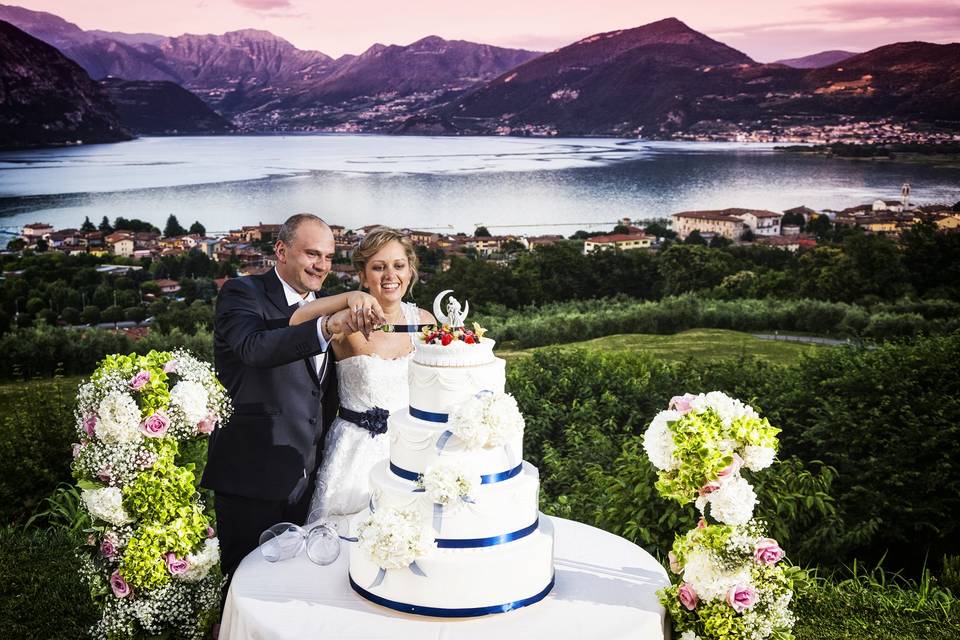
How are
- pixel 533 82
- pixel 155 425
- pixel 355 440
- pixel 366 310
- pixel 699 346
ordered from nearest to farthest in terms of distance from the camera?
pixel 366 310
pixel 155 425
pixel 355 440
pixel 699 346
pixel 533 82

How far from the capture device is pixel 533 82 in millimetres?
14711

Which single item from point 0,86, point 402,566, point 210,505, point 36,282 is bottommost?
point 210,505

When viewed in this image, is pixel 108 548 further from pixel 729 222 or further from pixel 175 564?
pixel 729 222

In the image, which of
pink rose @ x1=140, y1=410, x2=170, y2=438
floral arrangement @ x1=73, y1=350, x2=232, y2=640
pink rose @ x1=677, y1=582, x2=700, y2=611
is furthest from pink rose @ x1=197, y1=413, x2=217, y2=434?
pink rose @ x1=677, y1=582, x2=700, y2=611

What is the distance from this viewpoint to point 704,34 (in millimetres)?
12625

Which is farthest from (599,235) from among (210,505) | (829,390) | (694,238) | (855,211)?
(210,505)

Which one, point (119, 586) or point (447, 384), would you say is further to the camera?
point (119, 586)

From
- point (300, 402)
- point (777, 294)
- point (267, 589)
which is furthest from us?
point (777, 294)

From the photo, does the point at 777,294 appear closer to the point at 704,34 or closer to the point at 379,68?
the point at 704,34

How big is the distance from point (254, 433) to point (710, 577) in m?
2.09

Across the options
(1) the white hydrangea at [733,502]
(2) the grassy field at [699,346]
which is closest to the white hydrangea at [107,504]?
(1) the white hydrangea at [733,502]

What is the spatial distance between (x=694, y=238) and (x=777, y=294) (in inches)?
61.8

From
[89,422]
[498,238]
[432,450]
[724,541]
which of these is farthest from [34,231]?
[724,541]

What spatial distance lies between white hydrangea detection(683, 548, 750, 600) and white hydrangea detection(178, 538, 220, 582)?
79.2 inches
